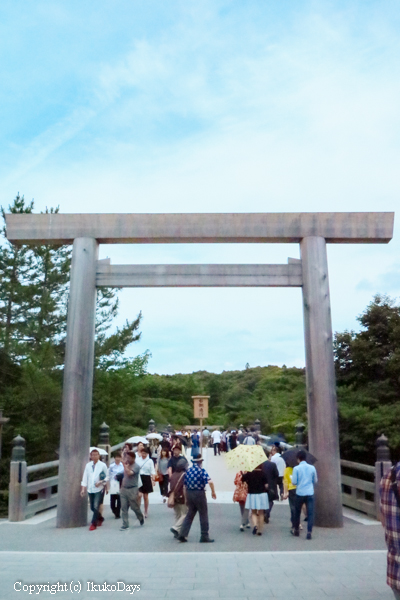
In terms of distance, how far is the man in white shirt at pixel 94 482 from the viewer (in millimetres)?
10211

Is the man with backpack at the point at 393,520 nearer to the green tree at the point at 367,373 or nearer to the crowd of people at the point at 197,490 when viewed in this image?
the crowd of people at the point at 197,490

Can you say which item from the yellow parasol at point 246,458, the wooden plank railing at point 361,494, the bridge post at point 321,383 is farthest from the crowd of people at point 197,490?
the wooden plank railing at point 361,494

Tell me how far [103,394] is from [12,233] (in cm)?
1582

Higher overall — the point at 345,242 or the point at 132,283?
the point at 345,242

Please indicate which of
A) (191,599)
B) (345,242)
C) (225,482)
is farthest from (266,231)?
(225,482)

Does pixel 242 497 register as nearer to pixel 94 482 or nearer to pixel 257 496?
pixel 257 496

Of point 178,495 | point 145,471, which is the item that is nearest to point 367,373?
point 145,471

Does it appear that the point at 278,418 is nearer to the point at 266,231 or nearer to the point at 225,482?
the point at 225,482

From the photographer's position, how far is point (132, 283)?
37.1 ft

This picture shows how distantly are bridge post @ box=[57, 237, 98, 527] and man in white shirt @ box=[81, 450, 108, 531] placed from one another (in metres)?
0.25

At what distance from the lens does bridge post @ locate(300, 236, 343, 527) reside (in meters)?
10.3

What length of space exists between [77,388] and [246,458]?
3453mm

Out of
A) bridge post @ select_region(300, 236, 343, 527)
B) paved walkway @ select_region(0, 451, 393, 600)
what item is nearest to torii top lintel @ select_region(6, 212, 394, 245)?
bridge post @ select_region(300, 236, 343, 527)

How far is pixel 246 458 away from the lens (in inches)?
387
